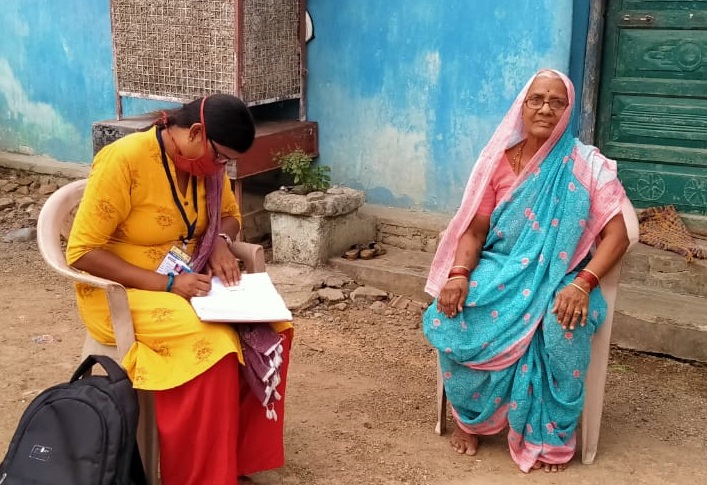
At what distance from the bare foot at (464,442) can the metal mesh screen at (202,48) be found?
277 centimetres

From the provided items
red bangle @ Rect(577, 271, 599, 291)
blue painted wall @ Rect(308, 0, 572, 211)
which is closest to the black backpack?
red bangle @ Rect(577, 271, 599, 291)

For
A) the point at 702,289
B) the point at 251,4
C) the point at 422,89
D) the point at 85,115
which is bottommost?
the point at 702,289

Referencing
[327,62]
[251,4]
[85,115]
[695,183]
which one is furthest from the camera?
[85,115]

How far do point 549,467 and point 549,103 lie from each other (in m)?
1.38

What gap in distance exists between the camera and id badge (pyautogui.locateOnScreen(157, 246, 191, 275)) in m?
3.20

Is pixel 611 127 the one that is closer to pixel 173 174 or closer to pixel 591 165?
pixel 591 165

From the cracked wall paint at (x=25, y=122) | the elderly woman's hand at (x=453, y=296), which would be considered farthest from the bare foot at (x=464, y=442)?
the cracked wall paint at (x=25, y=122)

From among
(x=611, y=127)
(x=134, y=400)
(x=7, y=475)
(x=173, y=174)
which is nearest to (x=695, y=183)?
(x=611, y=127)

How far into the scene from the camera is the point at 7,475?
9.18 ft

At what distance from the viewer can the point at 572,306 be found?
10.9 feet

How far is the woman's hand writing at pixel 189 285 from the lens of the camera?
10.4ft

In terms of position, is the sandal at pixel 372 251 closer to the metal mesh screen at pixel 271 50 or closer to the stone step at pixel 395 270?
the stone step at pixel 395 270

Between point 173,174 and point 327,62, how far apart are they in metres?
3.02

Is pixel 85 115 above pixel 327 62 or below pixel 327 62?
below
